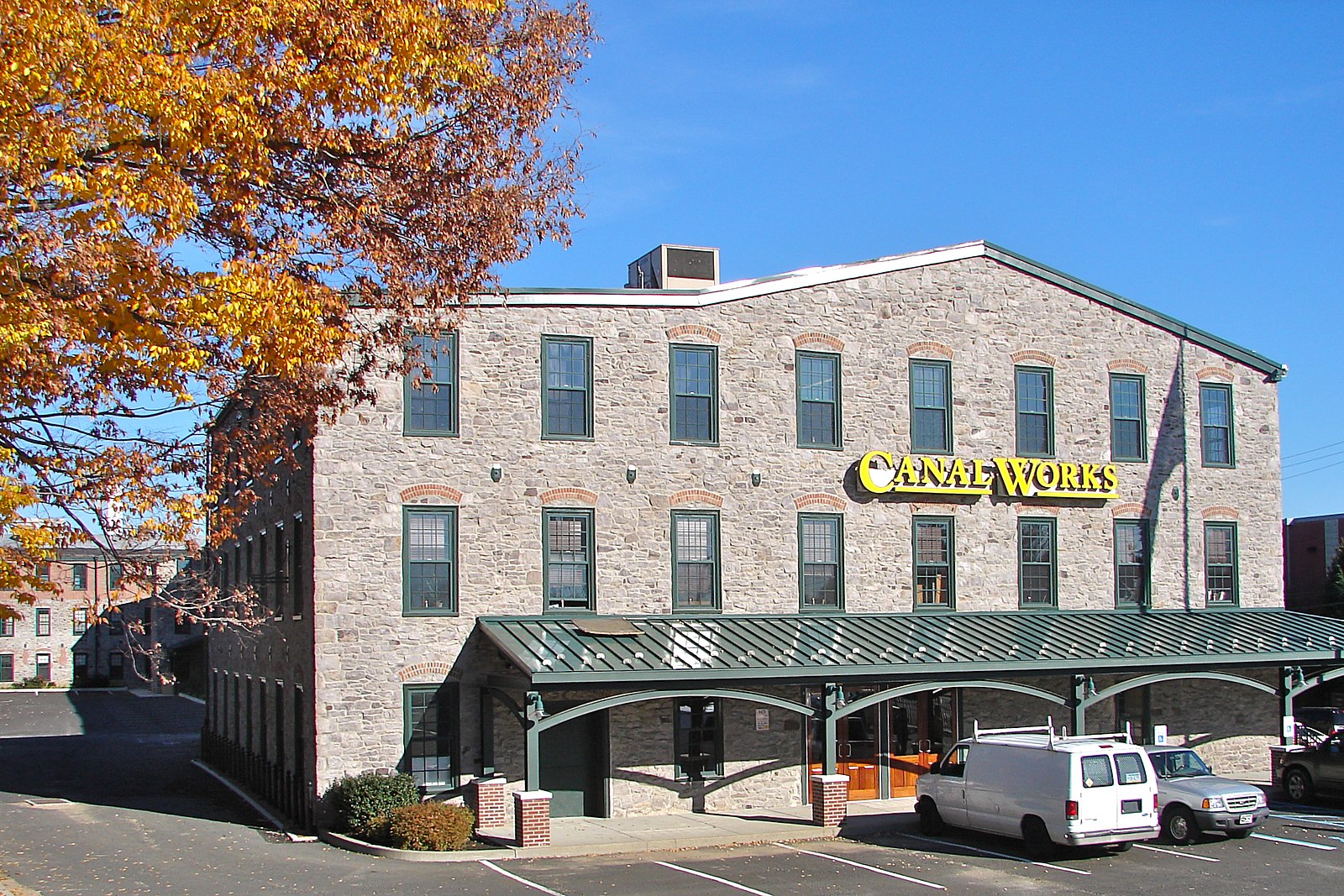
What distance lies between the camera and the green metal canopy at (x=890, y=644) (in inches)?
931

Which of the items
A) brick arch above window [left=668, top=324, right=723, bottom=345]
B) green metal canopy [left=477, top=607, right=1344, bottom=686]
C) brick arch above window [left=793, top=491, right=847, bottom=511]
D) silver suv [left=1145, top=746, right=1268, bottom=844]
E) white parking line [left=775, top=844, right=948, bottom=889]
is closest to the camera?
white parking line [left=775, top=844, right=948, bottom=889]

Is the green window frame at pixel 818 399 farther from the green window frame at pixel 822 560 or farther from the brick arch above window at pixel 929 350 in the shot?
the brick arch above window at pixel 929 350

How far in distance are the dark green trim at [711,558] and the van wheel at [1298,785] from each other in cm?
1242

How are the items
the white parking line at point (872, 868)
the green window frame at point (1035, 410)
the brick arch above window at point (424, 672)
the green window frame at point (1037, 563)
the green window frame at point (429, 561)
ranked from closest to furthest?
the white parking line at point (872, 868) → the brick arch above window at point (424, 672) → the green window frame at point (429, 561) → the green window frame at point (1037, 563) → the green window frame at point (1035, 410)

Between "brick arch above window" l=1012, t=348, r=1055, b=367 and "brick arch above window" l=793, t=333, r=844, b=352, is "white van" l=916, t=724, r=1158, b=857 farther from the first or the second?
"brick arch above window" l=1012, t=348, r=1055, b=367

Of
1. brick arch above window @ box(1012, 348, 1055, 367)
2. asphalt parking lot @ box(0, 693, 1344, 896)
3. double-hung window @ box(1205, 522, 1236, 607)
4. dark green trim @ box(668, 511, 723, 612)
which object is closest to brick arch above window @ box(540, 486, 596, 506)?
dark green trim @ box(668, 511, 723, 612)

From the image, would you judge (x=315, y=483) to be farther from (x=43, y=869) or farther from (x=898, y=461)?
(x=898, y=461)

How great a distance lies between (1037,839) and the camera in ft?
68.9

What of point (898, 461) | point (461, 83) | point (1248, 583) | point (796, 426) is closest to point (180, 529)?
point (461, 83)

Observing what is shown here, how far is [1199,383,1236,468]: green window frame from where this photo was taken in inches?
1267

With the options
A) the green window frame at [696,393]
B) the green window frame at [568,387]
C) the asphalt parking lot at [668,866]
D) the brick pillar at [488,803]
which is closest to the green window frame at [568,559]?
the green window frame at [568,387]

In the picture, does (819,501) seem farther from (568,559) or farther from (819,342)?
(568,559)

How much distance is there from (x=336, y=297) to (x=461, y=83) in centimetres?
278

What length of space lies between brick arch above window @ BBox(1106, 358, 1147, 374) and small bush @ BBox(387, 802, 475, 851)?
18.2 meters
